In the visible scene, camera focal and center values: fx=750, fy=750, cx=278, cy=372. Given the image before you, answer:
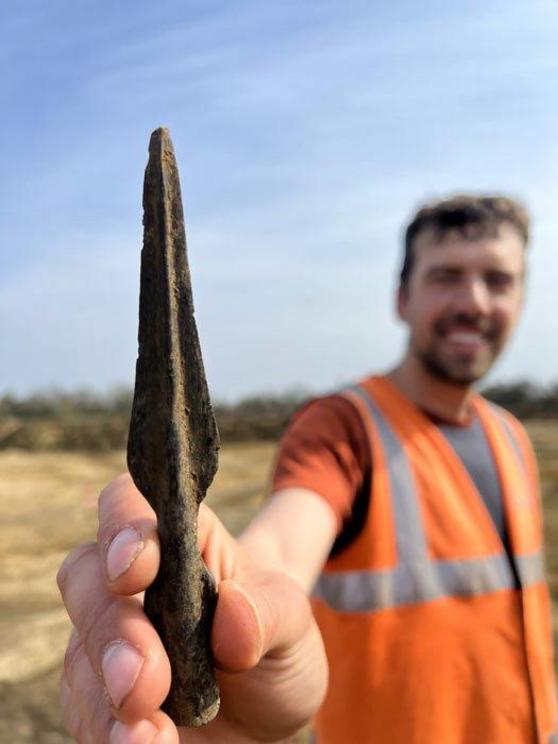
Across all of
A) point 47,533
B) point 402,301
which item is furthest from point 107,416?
point 402,301

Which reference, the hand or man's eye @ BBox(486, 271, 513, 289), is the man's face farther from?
the hand

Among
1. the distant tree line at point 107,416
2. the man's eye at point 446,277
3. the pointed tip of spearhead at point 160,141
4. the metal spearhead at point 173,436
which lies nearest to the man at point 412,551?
the man's eye at point 446,277

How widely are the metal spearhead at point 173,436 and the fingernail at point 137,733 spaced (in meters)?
0.07

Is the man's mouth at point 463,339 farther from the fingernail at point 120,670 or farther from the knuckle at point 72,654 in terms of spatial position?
the fingernail at point 120,670

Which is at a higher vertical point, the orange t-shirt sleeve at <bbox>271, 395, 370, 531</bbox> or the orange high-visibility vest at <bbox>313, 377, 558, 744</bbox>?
the orange t-shirt sleeve at <bbox>271, 395, 370, 531</bbox>

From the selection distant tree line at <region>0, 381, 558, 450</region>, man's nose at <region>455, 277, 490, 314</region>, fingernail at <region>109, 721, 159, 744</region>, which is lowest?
distant tree line at <region>0, 381, 558, 450</region>

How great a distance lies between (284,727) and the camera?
1.59 meters

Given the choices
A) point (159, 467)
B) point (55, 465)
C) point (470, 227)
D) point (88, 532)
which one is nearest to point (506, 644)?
point (470, 227)

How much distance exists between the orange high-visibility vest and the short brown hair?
80cm

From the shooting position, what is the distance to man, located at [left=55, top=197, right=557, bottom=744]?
4.98 feet

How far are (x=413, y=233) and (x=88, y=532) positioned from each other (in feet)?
34.7

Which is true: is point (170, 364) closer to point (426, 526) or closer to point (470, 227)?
point (426, 526)

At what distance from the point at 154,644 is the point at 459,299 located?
2.15 m

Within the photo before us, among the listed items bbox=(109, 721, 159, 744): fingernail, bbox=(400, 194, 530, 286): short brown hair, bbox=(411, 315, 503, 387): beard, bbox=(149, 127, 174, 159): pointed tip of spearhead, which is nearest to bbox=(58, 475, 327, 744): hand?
bbox=(109, 721, 159, 744): fingernail
